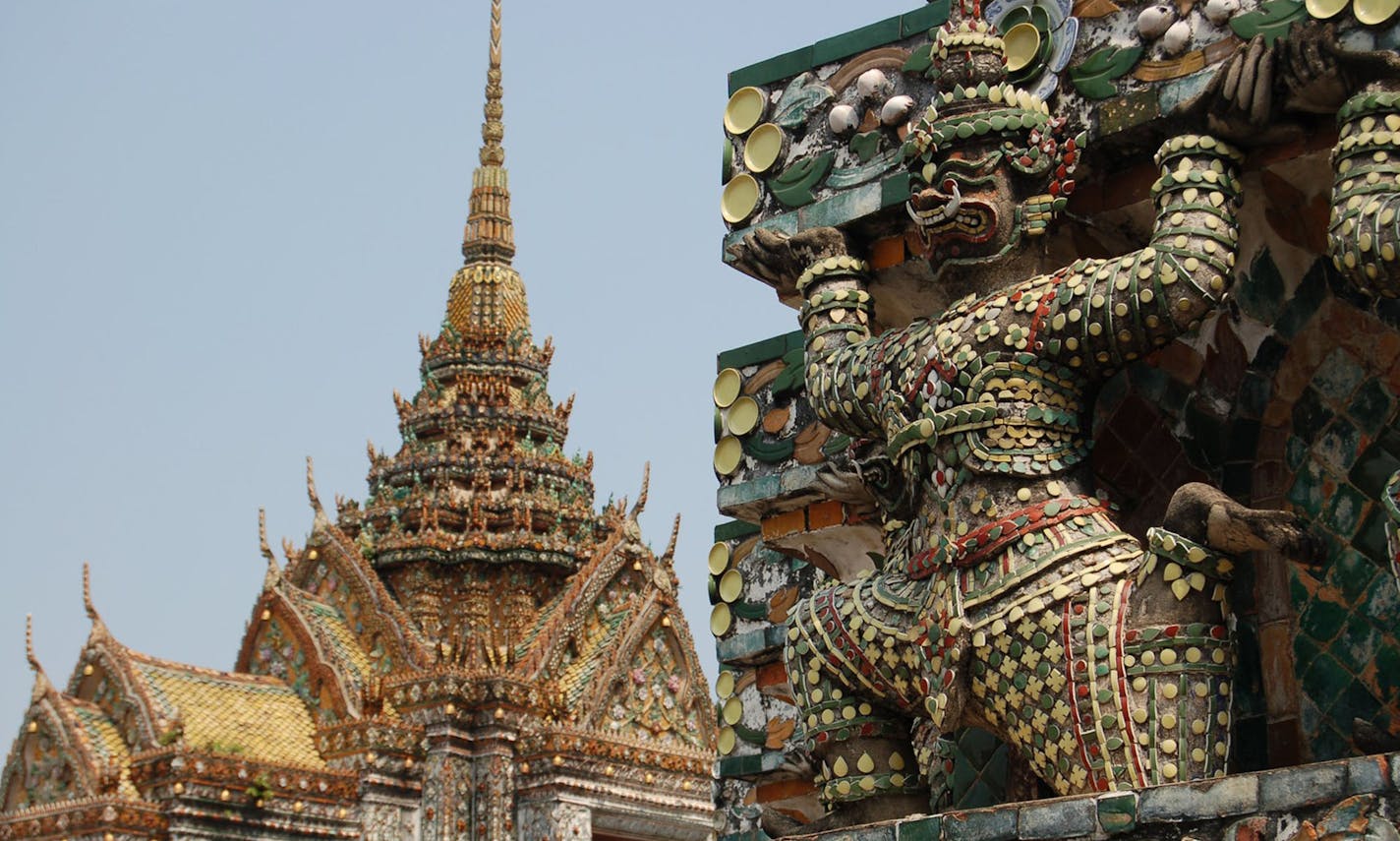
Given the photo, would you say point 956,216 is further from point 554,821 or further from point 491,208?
point 491,208

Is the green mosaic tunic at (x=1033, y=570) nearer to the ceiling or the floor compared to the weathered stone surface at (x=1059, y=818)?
nearer to the ceiling

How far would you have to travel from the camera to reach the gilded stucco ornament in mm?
5043

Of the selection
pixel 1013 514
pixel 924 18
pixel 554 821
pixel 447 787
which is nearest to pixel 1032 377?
pixel 1013 514

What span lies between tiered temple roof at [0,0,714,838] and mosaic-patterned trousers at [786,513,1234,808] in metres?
10.5

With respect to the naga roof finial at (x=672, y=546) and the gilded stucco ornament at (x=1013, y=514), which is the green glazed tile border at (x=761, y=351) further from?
the naga roof finial at (x=672, y=546)

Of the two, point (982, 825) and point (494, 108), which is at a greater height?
point (494, 108)

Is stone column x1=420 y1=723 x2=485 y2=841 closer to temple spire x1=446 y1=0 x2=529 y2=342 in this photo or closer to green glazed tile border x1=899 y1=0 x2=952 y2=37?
temple spire x1=446 y1=0 x2=529 y2=342

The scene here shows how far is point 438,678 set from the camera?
17391 millimetres

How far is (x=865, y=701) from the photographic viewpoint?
5.63m

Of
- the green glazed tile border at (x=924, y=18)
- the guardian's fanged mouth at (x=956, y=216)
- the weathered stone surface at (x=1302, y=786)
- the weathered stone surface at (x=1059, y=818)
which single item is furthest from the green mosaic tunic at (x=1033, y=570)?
the green glazed tile border at (x=924, y=18)

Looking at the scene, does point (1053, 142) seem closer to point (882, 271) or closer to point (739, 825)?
point (882, 271)

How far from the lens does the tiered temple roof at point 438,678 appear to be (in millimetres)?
15891

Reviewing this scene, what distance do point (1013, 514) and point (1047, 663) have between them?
0.39 meters

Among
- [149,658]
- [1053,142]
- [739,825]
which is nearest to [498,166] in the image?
[149,658]
